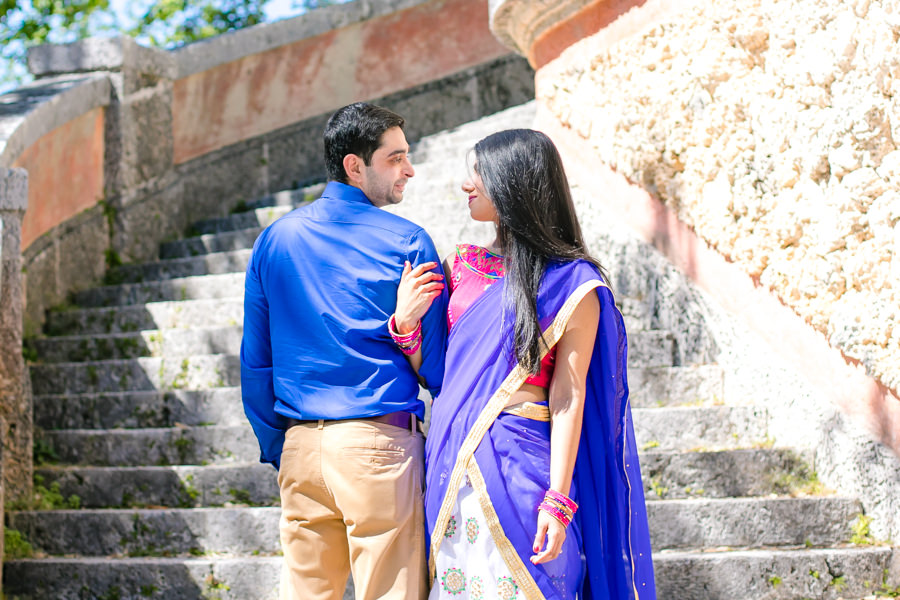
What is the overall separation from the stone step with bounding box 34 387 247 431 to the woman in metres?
2.48

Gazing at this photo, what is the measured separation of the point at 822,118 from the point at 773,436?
4.41 feet

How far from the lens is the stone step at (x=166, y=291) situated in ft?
19.1

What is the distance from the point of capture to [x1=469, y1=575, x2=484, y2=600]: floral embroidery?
2312 mm

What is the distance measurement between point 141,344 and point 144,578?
1857mm

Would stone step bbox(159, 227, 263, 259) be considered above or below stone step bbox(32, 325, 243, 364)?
above

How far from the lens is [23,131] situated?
5.32 metres

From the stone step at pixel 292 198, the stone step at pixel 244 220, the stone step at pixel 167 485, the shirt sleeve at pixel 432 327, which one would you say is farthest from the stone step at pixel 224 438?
the stone step at pixel 292 198

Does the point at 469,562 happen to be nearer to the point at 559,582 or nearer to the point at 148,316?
the point at 559,582

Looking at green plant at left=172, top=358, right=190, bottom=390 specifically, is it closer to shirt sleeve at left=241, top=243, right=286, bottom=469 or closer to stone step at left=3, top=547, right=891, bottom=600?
stone step at left=3, top=547, right=891, bottom=600

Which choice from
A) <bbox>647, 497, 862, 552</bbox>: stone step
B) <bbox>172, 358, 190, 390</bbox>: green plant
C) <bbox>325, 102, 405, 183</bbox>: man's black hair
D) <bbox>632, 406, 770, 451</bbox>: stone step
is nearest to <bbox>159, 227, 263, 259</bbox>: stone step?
<bbox>172, 358, 190, 390</bbox>: green plant

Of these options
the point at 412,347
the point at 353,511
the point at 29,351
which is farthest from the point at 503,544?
the point at 29,351

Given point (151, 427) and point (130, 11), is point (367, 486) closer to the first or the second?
point (151, 427)

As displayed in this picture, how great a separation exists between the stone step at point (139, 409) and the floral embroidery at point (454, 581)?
2488mm

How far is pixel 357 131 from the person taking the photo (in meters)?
2.56
